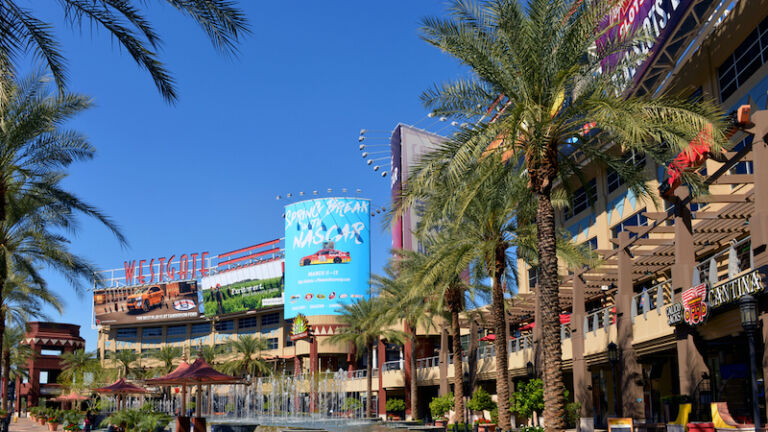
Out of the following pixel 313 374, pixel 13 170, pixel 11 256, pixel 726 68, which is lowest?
pixel 313 374

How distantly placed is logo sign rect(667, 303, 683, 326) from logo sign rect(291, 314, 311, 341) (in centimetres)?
5950

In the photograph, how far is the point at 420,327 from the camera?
62406mm

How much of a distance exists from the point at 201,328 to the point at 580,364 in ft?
261

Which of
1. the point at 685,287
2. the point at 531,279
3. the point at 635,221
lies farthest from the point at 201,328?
the point at 685,287

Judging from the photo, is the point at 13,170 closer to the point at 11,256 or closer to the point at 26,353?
the point at 11,256

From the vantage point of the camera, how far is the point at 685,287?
21.4 metres

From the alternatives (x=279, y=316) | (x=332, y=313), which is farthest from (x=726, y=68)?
(x=279, y=316)

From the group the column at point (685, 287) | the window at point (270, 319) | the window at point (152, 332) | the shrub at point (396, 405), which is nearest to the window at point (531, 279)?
the shrub at point (396, 405)

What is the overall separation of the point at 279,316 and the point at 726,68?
71.7 meters

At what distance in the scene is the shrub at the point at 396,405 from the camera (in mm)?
61938

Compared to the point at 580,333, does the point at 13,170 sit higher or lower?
higher

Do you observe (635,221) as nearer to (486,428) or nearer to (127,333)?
(486,428)

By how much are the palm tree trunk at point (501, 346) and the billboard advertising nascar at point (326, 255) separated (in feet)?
176

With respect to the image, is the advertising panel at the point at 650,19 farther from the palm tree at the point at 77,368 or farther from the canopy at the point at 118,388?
the palm tree at the point at 77,368
